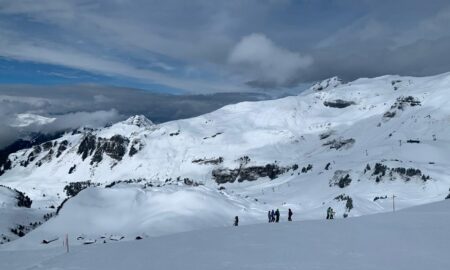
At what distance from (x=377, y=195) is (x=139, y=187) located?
264 ft

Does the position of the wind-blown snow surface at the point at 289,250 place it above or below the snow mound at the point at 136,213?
above

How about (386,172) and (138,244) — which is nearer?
(138,244)

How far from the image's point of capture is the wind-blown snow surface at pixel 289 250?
21.8 metres

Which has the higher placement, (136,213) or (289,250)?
(289,250)

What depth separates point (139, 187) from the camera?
478ft

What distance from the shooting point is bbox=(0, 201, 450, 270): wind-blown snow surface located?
21.8 meters

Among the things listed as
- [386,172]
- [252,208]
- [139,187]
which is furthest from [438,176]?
[139,187]

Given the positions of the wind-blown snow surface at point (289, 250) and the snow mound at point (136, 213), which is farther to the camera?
the snow mound at point (136, 213)

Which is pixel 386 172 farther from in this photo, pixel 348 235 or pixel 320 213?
pixel 348 235

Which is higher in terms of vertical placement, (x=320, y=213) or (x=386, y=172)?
(x=386, y=172)

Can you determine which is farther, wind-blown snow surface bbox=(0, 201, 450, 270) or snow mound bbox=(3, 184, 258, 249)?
snow mound bbox=(3, 184, 258, 249)

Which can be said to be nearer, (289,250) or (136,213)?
(289,250)

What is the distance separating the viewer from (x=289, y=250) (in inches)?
991

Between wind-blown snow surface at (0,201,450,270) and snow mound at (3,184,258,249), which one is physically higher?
wind-blown snow surface at (0,201,450,270)
